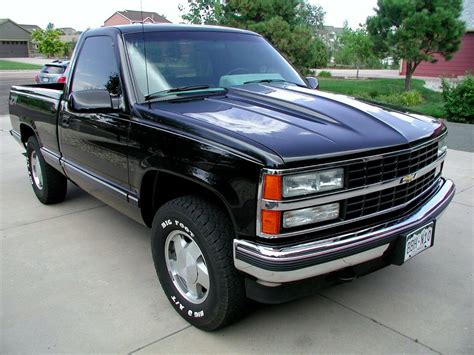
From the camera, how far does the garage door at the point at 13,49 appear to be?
7762 cm

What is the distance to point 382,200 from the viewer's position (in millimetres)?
2607

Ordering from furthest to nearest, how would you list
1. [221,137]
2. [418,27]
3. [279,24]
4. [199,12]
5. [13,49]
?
[13,49], [199,12], [279,24], [418,27], [221,137]

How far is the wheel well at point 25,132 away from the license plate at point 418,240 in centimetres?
436

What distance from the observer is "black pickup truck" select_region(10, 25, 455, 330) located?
2285 millimetres

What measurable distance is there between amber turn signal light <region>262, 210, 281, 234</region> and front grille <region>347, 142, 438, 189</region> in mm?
441

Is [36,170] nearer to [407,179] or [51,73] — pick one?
[407,179]

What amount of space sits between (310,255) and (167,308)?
1.27m

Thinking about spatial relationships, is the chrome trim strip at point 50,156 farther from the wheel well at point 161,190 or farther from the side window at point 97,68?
the wheel well at point 161,190

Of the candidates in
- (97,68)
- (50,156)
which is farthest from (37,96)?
(97,68)

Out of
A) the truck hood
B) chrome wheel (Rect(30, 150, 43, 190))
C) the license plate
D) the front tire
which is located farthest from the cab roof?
the license plate

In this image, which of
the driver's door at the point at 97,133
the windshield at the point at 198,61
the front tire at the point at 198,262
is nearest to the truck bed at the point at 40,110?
the driver's door at the point at 97,133

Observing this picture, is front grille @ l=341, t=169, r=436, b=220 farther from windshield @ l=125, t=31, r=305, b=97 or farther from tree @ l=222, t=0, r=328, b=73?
tree @ l=222, t=0, r=328, b=73

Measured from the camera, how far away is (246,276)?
95.3 inches

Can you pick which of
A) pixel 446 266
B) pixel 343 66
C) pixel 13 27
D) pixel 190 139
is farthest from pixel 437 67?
pixel 13 27
